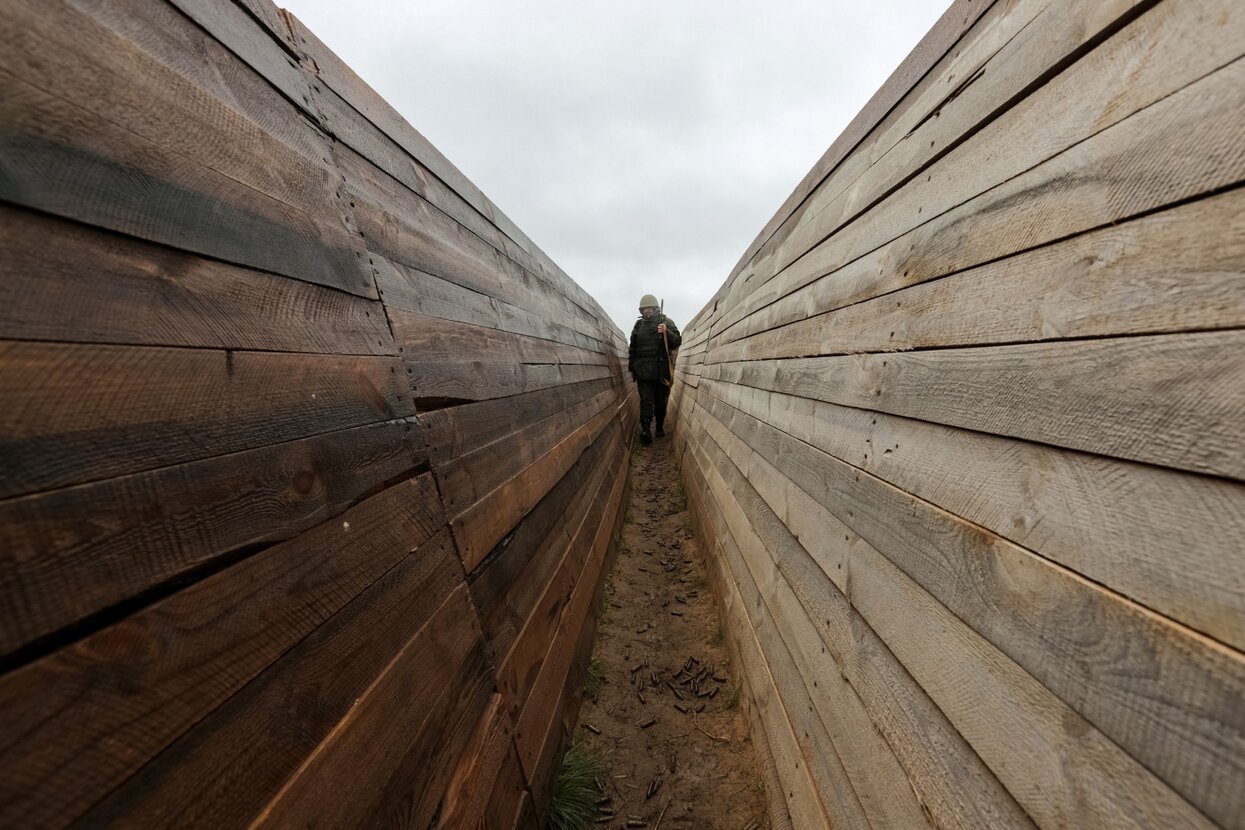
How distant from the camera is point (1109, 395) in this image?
0.79 metres

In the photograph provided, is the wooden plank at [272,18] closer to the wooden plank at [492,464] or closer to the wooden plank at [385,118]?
the wooden plank at [385,118]

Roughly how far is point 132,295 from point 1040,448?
1.68 metres

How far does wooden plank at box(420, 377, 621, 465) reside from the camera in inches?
67.0

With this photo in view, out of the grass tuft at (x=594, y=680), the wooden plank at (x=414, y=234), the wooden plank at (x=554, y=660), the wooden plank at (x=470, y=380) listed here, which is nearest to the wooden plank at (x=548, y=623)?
the wooden plank at (x=554, y=660)

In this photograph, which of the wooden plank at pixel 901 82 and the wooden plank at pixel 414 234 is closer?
the wooden plank at pixel 901 82

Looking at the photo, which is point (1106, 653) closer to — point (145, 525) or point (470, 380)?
point (145, 525)

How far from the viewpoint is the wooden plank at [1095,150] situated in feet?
2.38

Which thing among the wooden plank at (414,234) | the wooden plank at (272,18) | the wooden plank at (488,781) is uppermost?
the wooden plank at (272,18)

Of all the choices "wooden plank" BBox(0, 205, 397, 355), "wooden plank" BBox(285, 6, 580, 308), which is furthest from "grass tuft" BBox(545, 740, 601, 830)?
"wooden plank" BBox(285, 6, 580, 308)

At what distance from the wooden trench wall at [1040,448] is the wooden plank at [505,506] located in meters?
1.32

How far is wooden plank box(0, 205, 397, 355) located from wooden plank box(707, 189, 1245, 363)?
1.64 m

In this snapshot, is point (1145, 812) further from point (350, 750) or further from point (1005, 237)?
point (350, 750)

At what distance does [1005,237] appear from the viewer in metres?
1.10

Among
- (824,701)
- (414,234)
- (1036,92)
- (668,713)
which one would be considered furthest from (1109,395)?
(668,713)
